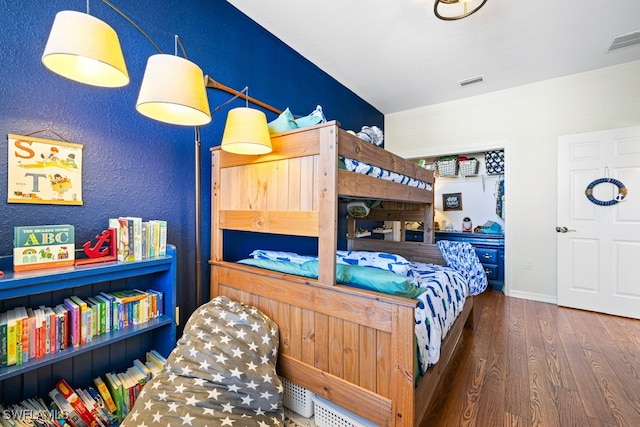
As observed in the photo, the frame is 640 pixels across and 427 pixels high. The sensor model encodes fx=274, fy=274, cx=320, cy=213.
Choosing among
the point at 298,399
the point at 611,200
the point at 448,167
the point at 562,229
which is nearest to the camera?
the point at 298,399

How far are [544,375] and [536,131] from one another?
2859 mm

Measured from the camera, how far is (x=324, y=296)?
4.36ft

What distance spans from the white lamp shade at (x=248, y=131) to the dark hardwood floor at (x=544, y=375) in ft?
5.54

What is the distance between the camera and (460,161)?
4.31 metres

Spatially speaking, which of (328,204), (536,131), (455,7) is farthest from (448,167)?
(328,204)

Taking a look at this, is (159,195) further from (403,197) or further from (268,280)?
(403,197)

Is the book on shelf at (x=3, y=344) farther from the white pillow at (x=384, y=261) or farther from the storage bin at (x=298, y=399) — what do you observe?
the white pillow at (x=384, y=261)

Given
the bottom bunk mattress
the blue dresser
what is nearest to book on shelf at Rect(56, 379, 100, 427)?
the bottom bunk mattress

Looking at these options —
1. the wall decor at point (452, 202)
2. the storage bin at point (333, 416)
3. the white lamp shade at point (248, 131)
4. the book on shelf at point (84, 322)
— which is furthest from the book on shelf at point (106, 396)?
the wall decor at point (452, 202)

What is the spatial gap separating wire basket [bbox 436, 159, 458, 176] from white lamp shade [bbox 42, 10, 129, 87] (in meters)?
4.30

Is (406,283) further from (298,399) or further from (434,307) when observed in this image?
(298,399)

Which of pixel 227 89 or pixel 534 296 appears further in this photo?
pixel 534 296

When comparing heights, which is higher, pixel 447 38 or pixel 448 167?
pixel 447 38

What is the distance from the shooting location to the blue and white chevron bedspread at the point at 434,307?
4.42 ft
